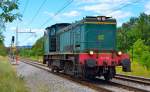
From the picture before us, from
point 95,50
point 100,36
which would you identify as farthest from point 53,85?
point 100,36

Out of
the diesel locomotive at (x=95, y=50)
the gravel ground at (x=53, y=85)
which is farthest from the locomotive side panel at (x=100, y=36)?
the gravel ground at (x=53, y=85)

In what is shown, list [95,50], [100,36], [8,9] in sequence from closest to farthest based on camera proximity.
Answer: [8,9] < [95,50] < [100,36]

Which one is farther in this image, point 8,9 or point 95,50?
point 95,50

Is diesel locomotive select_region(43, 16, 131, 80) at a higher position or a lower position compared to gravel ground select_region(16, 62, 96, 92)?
higher

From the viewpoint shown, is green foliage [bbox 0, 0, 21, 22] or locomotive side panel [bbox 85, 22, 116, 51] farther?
locomotive side panel [bbox 85, 22, 116, 51]

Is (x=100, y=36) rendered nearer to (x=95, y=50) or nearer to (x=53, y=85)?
(x=95, y=50)

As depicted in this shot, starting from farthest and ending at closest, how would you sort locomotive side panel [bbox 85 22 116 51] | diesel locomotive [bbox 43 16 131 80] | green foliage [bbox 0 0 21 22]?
locomotive side panel [bbox 85 22 116 51], diesel locomotive [bbox 43 16 131 80], green foliage [bbox 0 0 21 22]

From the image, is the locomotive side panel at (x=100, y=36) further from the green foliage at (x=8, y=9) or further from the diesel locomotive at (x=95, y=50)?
the green foliage at (x=8, y=9)

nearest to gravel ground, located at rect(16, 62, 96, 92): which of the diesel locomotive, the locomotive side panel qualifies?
the diesel locomotive

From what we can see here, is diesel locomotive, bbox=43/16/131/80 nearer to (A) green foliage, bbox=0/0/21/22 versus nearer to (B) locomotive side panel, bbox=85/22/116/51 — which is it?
(B) locomotive side panel, bbox=85/22/116/51

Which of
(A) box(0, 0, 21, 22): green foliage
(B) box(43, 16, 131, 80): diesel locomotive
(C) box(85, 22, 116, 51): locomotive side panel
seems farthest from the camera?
(C) box(85, 22, 116, 51): locomotive side panel

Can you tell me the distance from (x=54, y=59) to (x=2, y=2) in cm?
1852

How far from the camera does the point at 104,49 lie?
2344cm

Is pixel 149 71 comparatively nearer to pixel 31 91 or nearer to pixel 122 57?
pixel 122 57
